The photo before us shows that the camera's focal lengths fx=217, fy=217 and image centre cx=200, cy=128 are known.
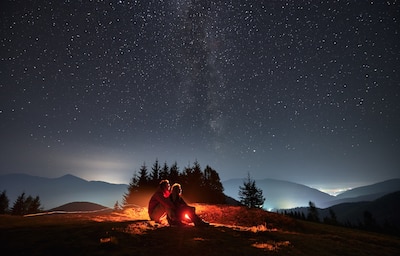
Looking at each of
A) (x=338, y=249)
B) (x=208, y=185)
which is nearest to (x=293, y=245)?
(x=338, y=249)

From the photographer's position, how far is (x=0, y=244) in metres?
6.04

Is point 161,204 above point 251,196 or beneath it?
beneath

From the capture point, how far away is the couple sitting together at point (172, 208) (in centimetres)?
980

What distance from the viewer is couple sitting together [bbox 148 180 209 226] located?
980cm

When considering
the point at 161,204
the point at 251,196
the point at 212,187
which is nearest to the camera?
the point at 161,204

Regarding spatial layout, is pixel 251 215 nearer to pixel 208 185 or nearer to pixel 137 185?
pixel 208 185

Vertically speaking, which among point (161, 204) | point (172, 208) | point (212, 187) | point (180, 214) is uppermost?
point (212, 187)

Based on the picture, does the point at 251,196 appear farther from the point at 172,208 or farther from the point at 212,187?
the point at 172,208

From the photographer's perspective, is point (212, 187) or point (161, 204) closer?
point (161, 204)

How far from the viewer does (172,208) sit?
389 inches

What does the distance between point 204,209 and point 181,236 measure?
1238 centimetres

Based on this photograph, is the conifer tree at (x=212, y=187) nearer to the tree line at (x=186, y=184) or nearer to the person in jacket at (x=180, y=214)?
the tree line at (x=186, y=184)

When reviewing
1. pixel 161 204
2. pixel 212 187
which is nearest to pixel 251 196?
pixel 212 187

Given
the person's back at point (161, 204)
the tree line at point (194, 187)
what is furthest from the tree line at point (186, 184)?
the person's back at point (161, 204)
